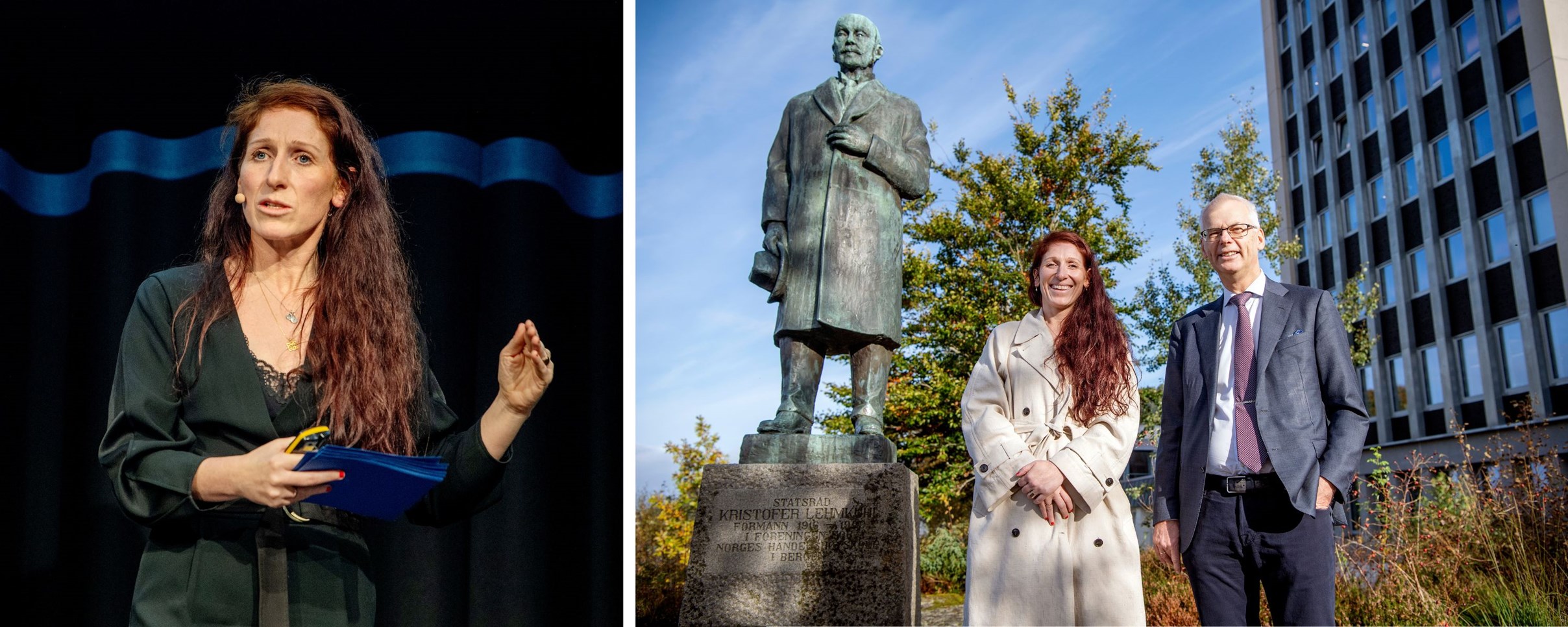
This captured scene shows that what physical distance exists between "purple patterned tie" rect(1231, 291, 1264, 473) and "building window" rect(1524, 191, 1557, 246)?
57.6ft

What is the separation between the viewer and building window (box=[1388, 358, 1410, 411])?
21.3 m

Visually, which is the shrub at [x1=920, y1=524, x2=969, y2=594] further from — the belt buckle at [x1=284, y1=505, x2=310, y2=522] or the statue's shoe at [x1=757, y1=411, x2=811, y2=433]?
the belt buckle at [x1=284, y1=505, x2=310, y2=522]

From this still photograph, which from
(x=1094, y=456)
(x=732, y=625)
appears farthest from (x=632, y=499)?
(x=1094, y=456)

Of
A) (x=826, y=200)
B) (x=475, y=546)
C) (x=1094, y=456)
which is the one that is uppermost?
(x=826, y=200)

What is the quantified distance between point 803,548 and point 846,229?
1331mm

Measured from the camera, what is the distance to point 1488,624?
19.3ft

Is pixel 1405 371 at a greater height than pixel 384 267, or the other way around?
pixel 1405 371

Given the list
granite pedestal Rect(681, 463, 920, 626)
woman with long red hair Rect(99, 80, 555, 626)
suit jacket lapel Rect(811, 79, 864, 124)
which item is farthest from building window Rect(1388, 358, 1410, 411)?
woman with long red hair Rect(99, 80, 555, 626)

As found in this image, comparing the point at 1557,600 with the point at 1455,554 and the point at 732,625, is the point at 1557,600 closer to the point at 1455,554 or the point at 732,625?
the point at 1455,554

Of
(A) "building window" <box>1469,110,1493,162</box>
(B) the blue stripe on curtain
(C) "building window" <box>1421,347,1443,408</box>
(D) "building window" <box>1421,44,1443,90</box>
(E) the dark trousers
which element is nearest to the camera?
(E) the dark trousers

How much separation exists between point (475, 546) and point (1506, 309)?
20.1 meters

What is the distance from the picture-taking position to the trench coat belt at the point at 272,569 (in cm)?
223

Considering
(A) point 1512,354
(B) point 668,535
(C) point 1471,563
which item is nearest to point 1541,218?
(A) point 1512,354

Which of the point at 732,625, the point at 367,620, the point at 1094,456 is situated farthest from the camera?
the point at 732,625
